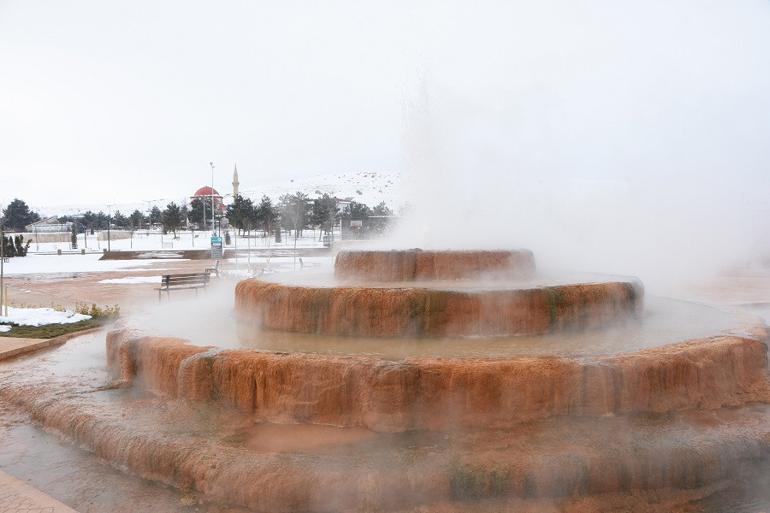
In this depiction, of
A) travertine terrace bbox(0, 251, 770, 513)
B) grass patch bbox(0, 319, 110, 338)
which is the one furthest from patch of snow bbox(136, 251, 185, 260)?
travertine terrace bbox(0, 251, 770, 513)

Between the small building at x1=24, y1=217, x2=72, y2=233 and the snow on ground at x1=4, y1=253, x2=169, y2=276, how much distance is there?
3253 cm

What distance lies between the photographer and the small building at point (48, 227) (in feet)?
206

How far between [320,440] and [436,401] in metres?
1.03

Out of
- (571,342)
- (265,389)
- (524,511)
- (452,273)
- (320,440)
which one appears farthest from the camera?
(452,273)

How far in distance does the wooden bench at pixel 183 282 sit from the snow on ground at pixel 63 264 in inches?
523

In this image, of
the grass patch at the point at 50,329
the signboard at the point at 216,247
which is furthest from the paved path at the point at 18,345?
the signboard at the point at 216,247

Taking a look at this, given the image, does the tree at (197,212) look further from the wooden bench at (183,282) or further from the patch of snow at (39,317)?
the patch of snow at (39,317)

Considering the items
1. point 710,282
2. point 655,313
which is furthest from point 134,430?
point 710,282

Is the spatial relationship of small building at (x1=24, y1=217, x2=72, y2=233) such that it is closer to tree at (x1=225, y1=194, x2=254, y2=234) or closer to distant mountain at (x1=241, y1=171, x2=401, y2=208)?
tree at (x1=225, y1=194, x2=254, y2=234)

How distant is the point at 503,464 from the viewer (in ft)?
14.4

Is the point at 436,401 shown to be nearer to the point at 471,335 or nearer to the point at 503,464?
the point at 503,464

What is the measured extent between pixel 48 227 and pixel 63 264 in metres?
46.8

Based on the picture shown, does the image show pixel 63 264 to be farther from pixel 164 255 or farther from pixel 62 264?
pixel 164 255

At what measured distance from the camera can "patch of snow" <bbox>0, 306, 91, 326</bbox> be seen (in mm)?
11062
